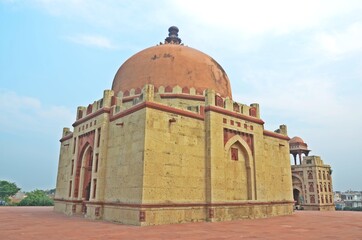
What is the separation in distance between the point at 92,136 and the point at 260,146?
9.35 m

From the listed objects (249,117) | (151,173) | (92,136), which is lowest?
(151,173)

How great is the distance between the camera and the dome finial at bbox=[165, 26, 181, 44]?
72.3ft

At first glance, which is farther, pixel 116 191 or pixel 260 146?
pixel 260 146

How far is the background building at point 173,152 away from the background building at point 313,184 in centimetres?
1588

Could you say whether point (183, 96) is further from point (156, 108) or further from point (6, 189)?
point (6, 189)

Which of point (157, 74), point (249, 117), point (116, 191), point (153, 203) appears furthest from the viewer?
point (157, 74)

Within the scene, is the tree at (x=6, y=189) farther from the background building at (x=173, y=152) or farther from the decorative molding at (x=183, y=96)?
the decorative molding at (x=183, y=96)

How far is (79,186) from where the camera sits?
15.8 meters

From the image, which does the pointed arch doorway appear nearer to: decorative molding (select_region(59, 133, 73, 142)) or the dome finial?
decorative molding (select_region(59, 133, 73, 142))

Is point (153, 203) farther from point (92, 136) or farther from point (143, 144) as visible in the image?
point (92, 136)

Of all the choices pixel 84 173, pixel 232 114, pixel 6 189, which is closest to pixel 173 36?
pixel 232 114

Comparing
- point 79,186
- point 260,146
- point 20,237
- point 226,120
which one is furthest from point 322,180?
point 20,237

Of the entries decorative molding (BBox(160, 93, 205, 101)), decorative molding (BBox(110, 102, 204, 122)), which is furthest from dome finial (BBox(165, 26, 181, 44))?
decorative molding (BBox(110, 102, 204, 122))

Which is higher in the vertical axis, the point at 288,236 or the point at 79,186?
the point at 79,186
